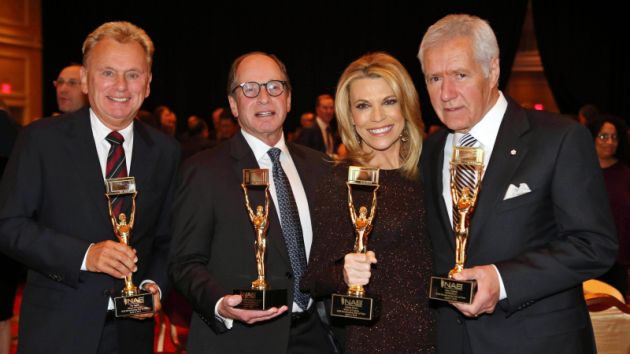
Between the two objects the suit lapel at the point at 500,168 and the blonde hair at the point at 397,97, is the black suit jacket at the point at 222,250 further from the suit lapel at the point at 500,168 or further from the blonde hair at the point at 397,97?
the suit lapel at the point at 500,168

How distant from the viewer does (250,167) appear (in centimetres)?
310

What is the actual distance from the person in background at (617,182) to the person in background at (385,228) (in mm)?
3315

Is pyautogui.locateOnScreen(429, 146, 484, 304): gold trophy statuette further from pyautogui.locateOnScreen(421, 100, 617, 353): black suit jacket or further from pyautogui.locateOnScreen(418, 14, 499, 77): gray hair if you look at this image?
pyautogui.locateOnScreen(418, 14, 499, 77): gray hair

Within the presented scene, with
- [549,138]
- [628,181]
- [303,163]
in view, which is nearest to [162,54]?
[628,181]

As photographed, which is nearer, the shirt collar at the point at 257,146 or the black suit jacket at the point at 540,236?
the black suit jacket at the point at 540,236

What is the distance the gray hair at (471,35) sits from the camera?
2.69 m

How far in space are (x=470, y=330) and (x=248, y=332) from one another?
2.82ft

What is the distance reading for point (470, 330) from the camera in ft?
8.52

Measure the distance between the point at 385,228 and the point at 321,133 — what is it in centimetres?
680

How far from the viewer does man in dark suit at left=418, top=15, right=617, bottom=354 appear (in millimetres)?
2447

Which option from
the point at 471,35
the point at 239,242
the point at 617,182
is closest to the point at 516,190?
the point at 471,35

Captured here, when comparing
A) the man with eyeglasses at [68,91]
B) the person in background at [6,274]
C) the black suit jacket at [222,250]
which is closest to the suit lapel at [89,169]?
the black suit jacket at [222,250]

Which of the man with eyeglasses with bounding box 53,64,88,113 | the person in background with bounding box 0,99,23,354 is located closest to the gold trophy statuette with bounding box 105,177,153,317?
the person in background with bounding box 0,99,23,354

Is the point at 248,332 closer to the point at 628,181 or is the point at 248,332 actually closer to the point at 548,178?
the point at 548,178
